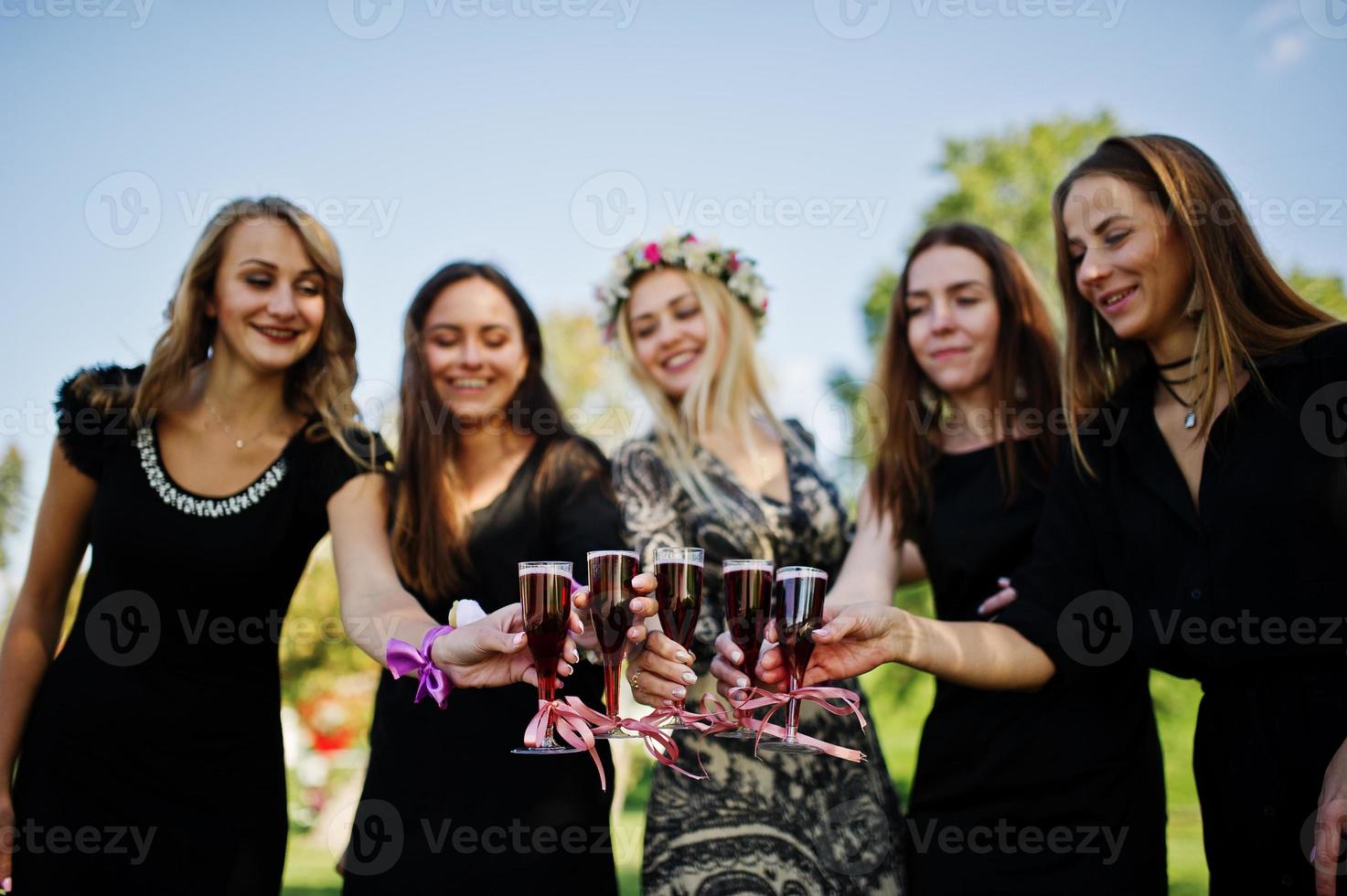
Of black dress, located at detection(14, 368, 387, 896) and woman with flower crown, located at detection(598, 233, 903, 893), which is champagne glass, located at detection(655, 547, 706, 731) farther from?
black dress, located at detection(14, 368, 387, 896)

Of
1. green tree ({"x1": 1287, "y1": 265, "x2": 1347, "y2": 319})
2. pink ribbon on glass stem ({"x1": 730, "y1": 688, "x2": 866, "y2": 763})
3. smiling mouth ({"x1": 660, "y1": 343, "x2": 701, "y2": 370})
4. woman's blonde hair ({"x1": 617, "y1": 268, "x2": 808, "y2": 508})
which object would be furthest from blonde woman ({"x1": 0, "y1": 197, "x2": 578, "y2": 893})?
green tree ({"x1": 1287, "y1": 265, "x2": 1347, "y2": 319})

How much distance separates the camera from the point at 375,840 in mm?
3635

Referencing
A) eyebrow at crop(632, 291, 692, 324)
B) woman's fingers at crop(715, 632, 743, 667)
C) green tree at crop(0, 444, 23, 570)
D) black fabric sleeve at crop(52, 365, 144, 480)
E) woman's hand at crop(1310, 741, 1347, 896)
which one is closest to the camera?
woman's hand at crop(1310, 741, 1347, 896)

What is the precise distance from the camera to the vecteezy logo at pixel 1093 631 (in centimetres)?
352

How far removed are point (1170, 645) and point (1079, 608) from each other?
1.45ft

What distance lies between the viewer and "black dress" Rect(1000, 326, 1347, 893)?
2846 millimetres

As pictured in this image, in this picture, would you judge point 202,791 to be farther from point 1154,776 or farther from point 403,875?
point 1154,776

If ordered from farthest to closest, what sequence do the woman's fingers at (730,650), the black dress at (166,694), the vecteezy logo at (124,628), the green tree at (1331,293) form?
1. the green tree at (1331,293)
2. the vecteezy logo at (124,628)
3. the black dress at (166,694)
4. the woman's fingers at (730,650)

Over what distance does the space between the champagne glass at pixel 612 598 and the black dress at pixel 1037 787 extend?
4.95 feet

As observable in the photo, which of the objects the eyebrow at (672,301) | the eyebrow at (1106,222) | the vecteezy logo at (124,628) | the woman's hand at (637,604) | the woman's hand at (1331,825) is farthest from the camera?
the eyebrow at (672,301)

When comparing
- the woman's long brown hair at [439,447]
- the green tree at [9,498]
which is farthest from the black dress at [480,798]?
the green tree at [9,498]

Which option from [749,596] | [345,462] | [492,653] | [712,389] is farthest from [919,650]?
[345,462]

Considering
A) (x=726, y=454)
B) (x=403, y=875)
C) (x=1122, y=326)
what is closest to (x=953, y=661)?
(x=1122, y=326)

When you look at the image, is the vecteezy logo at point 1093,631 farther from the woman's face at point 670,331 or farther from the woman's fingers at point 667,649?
the woman's face at point 670,331
